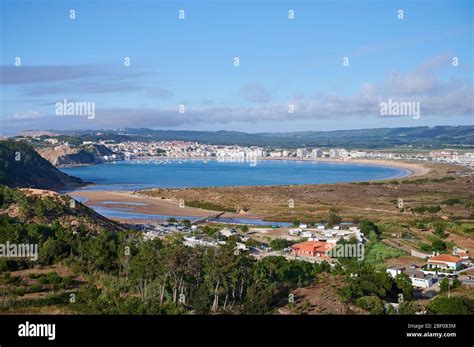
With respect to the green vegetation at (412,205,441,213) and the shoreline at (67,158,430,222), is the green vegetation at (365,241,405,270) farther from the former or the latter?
the shoreline at (67,158,430,222)

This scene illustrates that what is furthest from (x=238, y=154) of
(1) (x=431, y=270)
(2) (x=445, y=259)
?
(1) (x=431, y=270)

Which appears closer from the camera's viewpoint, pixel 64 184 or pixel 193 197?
pixel 193 197

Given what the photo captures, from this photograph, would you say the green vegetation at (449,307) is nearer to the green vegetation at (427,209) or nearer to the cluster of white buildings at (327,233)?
the cluster of white buildings at (327,233)

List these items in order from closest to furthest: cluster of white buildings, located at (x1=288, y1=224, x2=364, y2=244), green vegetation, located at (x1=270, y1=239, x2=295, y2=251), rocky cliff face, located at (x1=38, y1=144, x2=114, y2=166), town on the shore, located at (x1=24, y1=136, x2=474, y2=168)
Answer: green vegetation, located at (x1=270, y1=239, x2=295, y2=251) < cluster of white buildings, located at (x1=288, y1=224, x2=364, y2=244) < rocky cliff face, located at (x1=38, y1=144, x2=114, y2=166) < town on the shore, located at (x1=24, y1=136, x2=474, y2=168)

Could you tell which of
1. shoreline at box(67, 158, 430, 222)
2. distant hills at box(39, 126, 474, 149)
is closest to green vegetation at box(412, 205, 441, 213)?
shoreline at box(67, 158, 430, 222)

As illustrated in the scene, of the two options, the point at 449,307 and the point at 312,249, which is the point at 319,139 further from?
the point at 449,307

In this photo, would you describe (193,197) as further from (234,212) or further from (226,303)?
(226,303)
